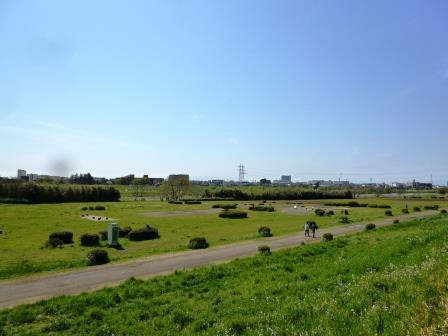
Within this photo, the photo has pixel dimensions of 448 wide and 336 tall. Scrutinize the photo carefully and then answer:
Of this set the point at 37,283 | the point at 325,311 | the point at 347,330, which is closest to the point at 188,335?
the point at 325,311

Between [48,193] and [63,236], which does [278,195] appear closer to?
[48,193]

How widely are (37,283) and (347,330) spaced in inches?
744

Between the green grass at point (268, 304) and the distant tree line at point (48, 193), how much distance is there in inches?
4659

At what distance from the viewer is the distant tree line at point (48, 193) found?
12675 centimetres

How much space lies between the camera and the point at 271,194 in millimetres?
163125

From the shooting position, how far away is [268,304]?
12.4 metres

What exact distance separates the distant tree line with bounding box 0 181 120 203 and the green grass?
118 m

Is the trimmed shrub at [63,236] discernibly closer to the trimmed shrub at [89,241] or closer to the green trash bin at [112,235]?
the trimmed shrub at [89,241]

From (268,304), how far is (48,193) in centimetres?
13397

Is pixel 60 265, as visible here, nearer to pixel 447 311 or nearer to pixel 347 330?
pixel 347 330

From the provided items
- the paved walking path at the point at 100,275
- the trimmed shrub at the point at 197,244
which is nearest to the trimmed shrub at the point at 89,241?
the trimmed shrub at the point at 197,244

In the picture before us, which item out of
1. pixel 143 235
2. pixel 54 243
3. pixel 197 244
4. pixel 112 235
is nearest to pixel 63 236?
pixel 54 243

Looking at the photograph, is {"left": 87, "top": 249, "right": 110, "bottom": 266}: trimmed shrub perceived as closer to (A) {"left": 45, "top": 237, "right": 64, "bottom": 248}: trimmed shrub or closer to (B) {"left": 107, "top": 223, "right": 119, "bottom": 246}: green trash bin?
(B) {"left": 107, "top": 223, "right": 119, "bottom": 246}: green trash bin

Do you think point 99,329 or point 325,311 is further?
point 99,329
